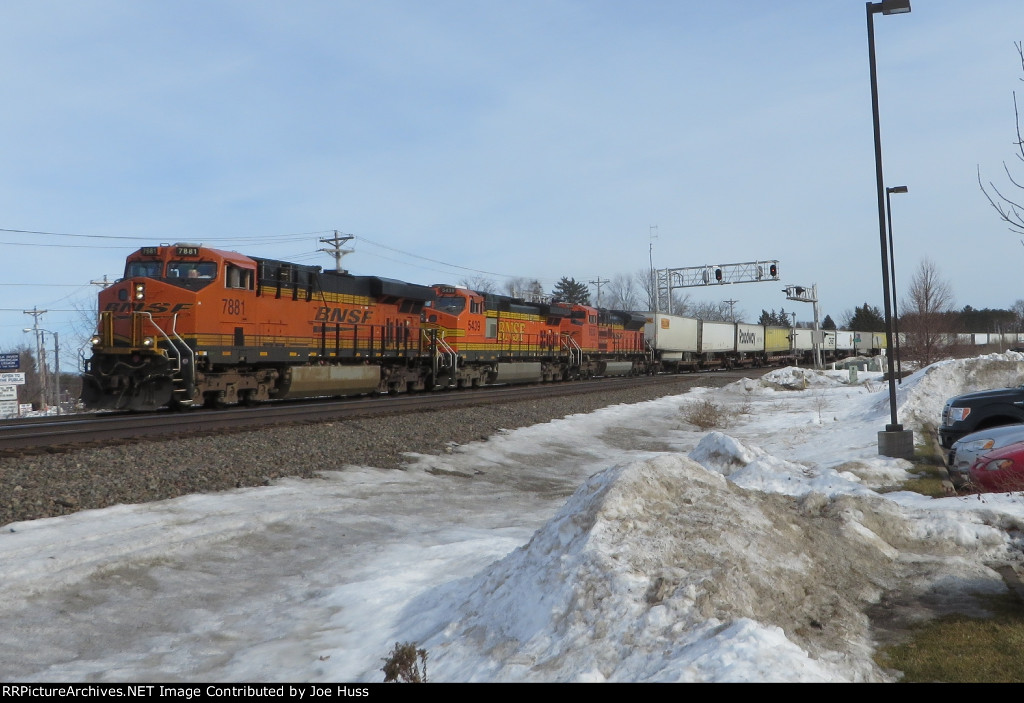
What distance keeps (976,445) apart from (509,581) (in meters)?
6.76

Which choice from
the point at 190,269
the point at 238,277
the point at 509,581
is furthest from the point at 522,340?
the point at 509,581

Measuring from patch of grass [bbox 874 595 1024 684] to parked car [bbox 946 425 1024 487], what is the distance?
15.5 ft

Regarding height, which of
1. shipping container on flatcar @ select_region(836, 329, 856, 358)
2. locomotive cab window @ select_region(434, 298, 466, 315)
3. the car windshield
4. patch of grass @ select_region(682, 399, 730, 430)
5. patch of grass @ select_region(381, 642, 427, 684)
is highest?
the car windshield

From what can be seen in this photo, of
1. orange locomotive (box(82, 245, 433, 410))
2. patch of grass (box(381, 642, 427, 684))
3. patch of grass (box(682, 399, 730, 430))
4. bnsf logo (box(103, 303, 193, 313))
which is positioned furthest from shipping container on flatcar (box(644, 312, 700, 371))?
patch of grass (box(381, 642, 427, 684))

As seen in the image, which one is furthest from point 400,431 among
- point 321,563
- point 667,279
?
point 667,279

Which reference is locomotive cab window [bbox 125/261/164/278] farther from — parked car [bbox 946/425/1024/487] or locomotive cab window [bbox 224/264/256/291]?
parked car [bbox 946/425/1024/487]

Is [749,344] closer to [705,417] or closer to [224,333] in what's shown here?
[705,417]

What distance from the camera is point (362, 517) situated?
8.07 m

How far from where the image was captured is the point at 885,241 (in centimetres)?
1262

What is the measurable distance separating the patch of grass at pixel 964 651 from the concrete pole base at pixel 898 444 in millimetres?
7561

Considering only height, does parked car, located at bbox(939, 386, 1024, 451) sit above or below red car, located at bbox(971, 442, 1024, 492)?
above

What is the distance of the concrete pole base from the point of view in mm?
11477
